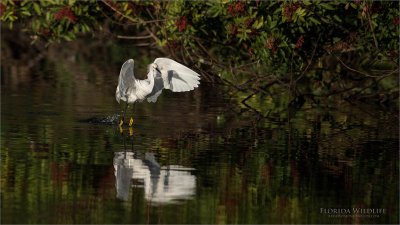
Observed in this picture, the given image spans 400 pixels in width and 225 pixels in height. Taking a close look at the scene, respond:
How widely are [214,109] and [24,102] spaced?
402 cm

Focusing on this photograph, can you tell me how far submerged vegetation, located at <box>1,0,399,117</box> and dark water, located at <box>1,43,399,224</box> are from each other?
3.72ft

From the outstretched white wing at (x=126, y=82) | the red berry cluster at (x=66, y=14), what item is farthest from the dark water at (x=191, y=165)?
the red berry cluster at (x=66, y=14)

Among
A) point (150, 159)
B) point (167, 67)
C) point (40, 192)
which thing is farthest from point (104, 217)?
point (167, 67)

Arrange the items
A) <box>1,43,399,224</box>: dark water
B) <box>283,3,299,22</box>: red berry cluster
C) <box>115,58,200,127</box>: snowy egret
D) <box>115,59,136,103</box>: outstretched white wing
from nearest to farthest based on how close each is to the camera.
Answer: <box>1,43,399,224</box>: dark water < <box>115,59,136,103</box>: outstretched white wing < <box>115,58,200,127</box>: snowy egret < <box>283,3,299,22</box>: red berry cluster

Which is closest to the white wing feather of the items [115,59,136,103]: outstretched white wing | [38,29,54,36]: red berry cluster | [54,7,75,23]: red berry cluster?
[115,59,136,103]: outstretched white wing

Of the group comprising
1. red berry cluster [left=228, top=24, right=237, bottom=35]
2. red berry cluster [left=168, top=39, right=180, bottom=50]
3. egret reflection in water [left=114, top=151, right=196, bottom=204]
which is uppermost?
red berry cluster [left=228, top=24, right=237, bottom=35]

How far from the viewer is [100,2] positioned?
1922 centimetres

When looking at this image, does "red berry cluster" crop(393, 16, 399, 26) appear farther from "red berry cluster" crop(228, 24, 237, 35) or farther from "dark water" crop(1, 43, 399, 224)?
"red berry cluster" crop(228, 24, 237, 35)

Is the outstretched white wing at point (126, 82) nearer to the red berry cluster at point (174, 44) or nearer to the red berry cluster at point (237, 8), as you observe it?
the red berry cluster at point (237, 8)

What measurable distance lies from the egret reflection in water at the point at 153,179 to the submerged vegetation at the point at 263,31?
16.4 feet

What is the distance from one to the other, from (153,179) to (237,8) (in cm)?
613

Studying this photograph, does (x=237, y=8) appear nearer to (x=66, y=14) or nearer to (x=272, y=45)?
(x=272, y=45)

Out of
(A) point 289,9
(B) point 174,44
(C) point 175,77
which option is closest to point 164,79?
(C) point 175,77

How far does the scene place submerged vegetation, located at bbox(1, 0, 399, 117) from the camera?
52.3ft
